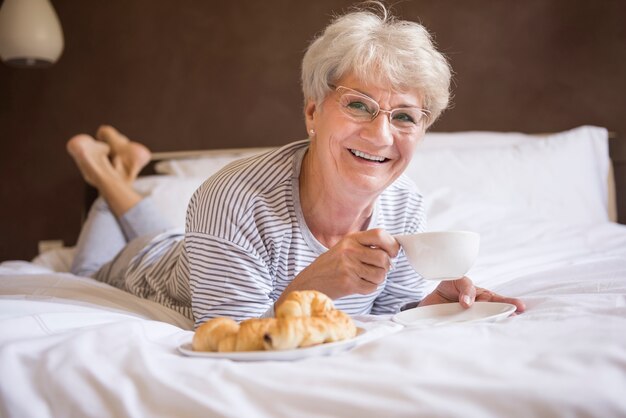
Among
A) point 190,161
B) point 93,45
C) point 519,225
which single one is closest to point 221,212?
point 519,225

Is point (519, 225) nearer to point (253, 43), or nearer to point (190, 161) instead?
point (190, 161)

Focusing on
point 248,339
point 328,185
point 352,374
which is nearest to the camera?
point 352,374

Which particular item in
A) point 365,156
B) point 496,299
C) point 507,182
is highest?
point 507,182

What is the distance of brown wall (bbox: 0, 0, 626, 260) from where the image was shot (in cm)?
286

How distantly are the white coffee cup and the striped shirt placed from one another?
305 mm

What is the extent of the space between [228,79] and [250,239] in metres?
1.96

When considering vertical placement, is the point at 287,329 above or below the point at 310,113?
below

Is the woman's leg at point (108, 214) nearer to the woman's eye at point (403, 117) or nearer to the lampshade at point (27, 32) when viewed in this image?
the lampshade at point (27, 32)

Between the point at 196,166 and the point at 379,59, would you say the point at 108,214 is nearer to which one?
the point at 196,166

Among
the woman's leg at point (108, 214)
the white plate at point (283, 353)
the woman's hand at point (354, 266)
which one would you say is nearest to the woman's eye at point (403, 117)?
the woman's hand at point (354, 266)

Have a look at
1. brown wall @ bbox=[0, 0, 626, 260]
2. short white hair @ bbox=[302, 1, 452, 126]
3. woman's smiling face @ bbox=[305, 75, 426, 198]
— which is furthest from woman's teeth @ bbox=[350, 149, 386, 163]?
brown wall @ bbox=[0, 0, 626, 260]

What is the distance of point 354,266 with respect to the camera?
116 centimetres

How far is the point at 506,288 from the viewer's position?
4.92 ft

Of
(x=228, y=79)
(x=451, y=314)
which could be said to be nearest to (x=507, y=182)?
(x=451, y=314)
